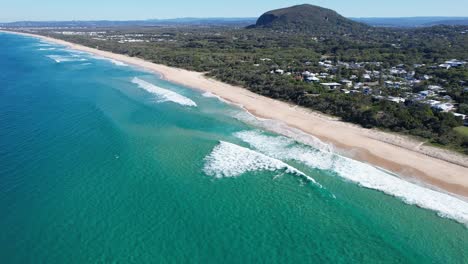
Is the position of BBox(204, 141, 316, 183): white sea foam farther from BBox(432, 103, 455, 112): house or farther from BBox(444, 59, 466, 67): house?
BBox(444, 59, 466, 67): house

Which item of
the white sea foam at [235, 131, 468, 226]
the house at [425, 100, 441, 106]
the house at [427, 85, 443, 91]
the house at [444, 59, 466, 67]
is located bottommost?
the white sea foam at [235, 131, 468, 226]

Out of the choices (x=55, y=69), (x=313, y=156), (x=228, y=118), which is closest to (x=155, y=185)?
(x=313, y=156)

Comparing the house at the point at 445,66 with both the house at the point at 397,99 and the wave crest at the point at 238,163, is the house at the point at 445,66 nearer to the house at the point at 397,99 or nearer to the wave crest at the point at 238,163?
the house at the point at 397,99

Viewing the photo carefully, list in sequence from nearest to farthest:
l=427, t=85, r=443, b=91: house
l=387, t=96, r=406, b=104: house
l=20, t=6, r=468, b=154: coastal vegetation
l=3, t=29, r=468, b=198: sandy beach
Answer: l=3, t=29, r=468, b=198: sandy beach < l=20, t=6, r=468, b=154: coastal vegetation < l=387, t=96, r=406, b=104: house < l=427, t=85, r=443, b=91: house

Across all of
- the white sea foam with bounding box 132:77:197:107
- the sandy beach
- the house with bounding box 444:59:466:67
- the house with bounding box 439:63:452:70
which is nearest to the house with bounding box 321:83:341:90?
the sandy beach

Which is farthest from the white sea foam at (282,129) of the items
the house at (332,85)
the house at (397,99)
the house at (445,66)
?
the house at (445,66)

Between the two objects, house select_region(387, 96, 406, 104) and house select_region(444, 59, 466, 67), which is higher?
house select_region(444, 59, 466, 67)

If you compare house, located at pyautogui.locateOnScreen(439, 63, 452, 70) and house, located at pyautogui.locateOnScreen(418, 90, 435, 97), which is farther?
house, located at pyautogui.locateOnScreen(439, 63, 452, 70)

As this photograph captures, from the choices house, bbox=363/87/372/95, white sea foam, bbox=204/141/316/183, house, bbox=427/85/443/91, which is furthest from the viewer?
house, bbox=427/85/443/91
